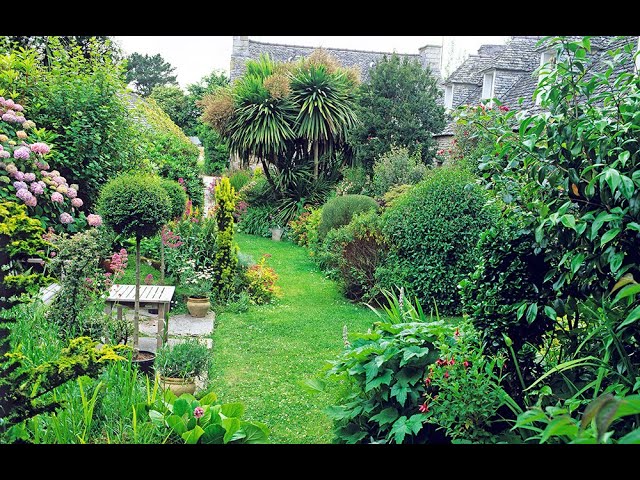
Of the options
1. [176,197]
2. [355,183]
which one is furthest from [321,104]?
[176,197]

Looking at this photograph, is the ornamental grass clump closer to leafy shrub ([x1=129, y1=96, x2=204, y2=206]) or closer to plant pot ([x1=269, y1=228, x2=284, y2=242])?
leafy shrub ([x1=129, y1=96, x2=204, y2=206])

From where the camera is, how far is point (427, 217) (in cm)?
826

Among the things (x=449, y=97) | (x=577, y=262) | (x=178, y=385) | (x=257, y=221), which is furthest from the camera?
(x=449, y=97)

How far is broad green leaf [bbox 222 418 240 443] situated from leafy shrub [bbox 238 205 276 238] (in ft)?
44.2

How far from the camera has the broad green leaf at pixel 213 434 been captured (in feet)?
10.3

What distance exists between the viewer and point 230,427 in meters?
3.24

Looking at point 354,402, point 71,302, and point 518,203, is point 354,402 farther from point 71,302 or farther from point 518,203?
point 71,302

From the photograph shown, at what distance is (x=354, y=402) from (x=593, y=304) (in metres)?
1.55

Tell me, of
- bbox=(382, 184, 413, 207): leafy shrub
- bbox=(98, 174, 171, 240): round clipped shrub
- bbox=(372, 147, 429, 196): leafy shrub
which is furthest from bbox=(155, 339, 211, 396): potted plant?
bbox=(372, 147, 429, 196): leafy shrub

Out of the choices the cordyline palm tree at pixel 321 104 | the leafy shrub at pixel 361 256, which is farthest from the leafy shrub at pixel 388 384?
the cordyline palm tree at pixel 321 104

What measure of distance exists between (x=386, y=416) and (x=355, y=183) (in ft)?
41.4

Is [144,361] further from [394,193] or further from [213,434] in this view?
[394,193]

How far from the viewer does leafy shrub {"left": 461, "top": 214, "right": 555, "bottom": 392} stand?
125 inches
